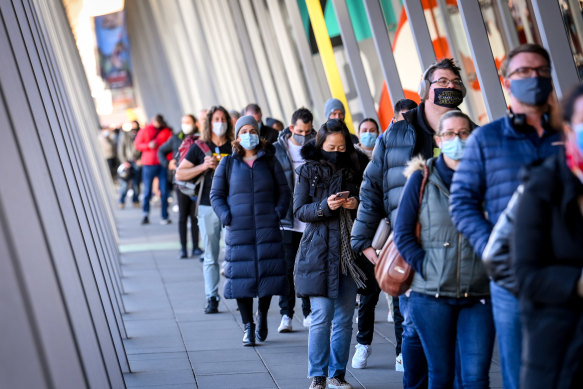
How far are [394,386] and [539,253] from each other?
3499 millimetres

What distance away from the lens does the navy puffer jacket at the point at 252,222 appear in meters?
8.27

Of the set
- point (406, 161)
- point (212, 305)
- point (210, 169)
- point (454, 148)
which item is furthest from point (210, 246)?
point (454, 148)

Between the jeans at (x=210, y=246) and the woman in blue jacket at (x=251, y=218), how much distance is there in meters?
1.78

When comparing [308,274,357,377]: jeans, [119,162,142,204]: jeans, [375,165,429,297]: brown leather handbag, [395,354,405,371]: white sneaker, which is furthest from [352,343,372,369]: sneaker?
[119,162,142,204]: jeans

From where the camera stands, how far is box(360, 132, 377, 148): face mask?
349 inches

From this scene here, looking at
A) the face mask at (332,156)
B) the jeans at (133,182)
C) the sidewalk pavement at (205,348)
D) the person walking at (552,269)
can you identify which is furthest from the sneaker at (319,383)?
the jeans at (133,182)

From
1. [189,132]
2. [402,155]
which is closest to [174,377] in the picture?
[402,155]

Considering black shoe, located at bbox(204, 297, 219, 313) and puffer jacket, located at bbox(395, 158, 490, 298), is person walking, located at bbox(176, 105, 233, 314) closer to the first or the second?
black shoe, located at bbox(204, 297, 219, 313)

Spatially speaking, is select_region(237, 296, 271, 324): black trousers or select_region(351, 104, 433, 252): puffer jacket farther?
select_region(237, 296, 271, 324): black trousers

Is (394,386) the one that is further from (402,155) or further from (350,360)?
(402,155)

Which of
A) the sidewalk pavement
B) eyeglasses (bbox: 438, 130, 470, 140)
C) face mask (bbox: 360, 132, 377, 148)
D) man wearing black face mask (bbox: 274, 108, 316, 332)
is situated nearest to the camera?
eyeglasses (bbox: 438, 130, 470, 140)

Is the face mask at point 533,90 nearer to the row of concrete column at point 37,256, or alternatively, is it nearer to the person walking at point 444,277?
the person walking at point 444,277

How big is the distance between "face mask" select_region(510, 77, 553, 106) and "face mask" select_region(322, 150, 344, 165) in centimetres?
273

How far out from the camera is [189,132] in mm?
13914
